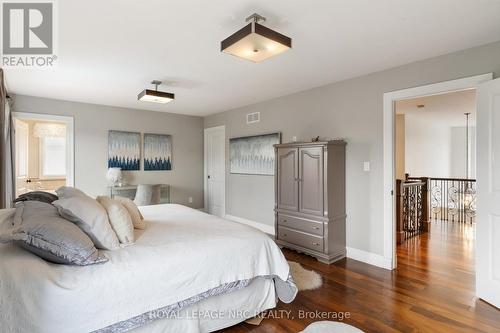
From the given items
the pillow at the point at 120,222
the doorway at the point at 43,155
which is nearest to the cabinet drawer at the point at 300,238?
the pillow at the point at 120,222

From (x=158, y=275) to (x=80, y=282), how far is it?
423mm

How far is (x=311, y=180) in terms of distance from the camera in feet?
12.1

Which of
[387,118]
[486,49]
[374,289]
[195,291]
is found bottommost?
[374,289]

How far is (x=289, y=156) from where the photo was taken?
401 cm

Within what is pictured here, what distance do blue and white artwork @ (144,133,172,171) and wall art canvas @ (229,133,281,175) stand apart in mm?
1442

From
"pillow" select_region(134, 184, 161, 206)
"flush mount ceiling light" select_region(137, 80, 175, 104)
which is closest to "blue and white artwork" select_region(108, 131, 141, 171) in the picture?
"pillow" select_region(134, 184, 161, 206)

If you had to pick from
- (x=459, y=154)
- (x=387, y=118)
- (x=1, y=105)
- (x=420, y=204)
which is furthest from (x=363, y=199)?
(x=459, y=154)

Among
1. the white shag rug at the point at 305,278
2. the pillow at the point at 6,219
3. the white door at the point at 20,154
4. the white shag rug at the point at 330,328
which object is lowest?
the white shag rug at the point at 305,278

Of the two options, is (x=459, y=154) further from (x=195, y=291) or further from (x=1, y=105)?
(x=1, y=105)

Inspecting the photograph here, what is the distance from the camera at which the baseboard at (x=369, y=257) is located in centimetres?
336

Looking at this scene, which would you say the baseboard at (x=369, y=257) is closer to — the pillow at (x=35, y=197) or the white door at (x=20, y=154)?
the pillow at (x=35, y=197)

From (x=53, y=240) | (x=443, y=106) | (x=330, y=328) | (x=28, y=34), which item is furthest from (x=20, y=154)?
(x=443, y=106)

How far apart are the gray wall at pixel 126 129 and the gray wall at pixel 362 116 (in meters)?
2.30

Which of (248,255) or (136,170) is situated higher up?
(136,170)
